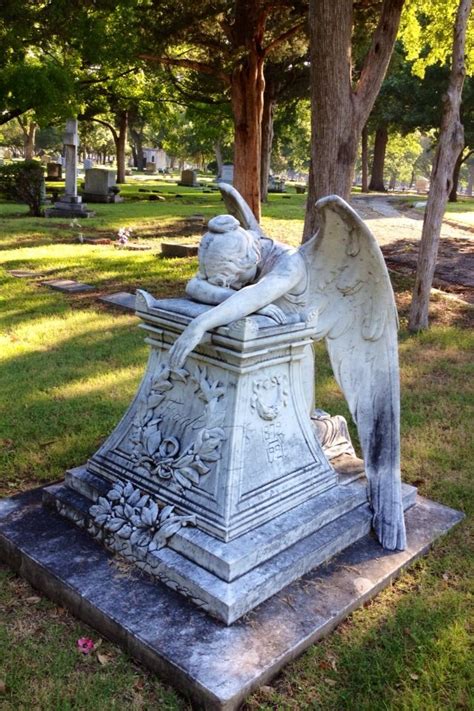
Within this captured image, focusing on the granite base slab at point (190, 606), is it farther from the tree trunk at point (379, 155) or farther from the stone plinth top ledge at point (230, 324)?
the tree trunk at point (379, 155)

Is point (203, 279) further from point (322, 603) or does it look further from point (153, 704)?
point (153, 704)

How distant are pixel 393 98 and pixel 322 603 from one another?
29.1 m

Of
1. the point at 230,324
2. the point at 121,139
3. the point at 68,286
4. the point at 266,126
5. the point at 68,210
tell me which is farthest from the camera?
the point at 121,139

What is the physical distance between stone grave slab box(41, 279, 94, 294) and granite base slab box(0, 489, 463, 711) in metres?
6.07

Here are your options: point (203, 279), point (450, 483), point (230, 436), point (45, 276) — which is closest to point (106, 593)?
point (230, 436)

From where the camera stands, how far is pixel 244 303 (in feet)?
9.21

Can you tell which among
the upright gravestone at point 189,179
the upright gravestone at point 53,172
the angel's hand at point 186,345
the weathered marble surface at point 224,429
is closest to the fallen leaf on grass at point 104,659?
the weathered marble surface at point 224,429

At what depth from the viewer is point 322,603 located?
2756 mm

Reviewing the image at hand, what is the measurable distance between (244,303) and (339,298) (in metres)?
0.78

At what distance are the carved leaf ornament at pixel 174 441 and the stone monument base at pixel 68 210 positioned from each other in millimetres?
15392

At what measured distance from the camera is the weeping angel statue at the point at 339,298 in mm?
2930

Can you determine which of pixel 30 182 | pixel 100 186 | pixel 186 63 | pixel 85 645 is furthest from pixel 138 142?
pixel 85 645

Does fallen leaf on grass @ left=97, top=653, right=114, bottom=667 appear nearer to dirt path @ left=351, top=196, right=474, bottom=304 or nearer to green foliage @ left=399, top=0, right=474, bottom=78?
dirt path @ left=351, top=196, right=474, bottom=304

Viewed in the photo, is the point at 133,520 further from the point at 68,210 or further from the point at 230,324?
the point at 68,210
